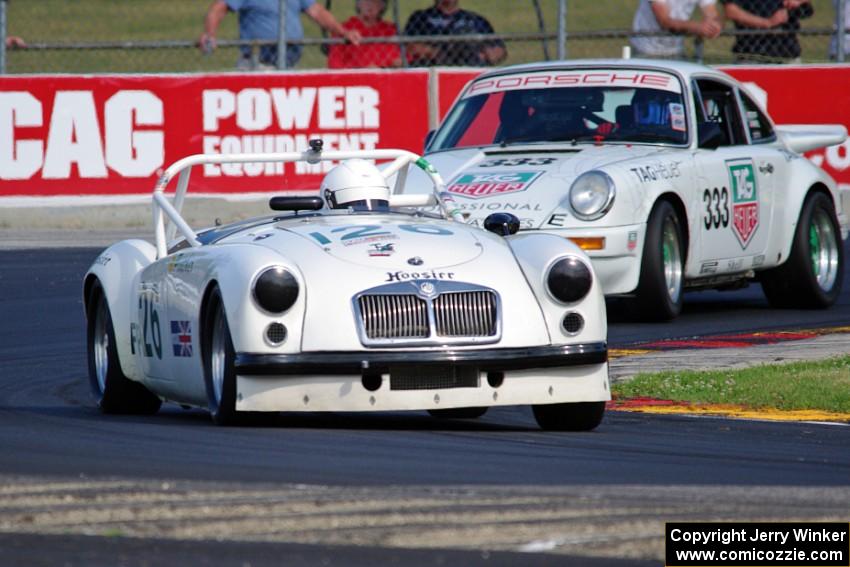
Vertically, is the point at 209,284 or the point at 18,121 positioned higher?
the point at 209,284

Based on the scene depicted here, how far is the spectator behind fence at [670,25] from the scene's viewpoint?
1783cm

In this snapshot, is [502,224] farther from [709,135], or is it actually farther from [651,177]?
[709,135]

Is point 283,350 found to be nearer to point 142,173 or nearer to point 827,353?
point 827,353

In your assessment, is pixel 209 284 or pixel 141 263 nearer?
pixel 209 284

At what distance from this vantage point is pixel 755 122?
42.7 feet

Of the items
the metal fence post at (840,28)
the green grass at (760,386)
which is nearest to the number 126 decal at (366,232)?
the green grass at (760,386)

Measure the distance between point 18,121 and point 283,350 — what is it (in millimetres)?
10775

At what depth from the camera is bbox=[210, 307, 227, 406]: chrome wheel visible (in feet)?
23.5

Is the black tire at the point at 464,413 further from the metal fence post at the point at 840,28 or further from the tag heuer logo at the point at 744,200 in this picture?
the metal fence post at the point at 840,28

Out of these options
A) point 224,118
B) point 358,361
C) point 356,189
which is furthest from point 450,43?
point 358,361

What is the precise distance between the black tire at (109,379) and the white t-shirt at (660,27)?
10303 millimetres

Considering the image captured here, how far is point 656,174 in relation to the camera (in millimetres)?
11555

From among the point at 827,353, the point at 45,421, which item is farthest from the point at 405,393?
the point at 827,353

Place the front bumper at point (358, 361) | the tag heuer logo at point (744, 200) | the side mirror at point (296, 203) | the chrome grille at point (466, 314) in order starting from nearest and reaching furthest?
the front bumper at point (358, 361)
the chrome grille at point (466, 314)
the side mirror at point (296, 203)
the tag heuer logo at point (744, 200)
